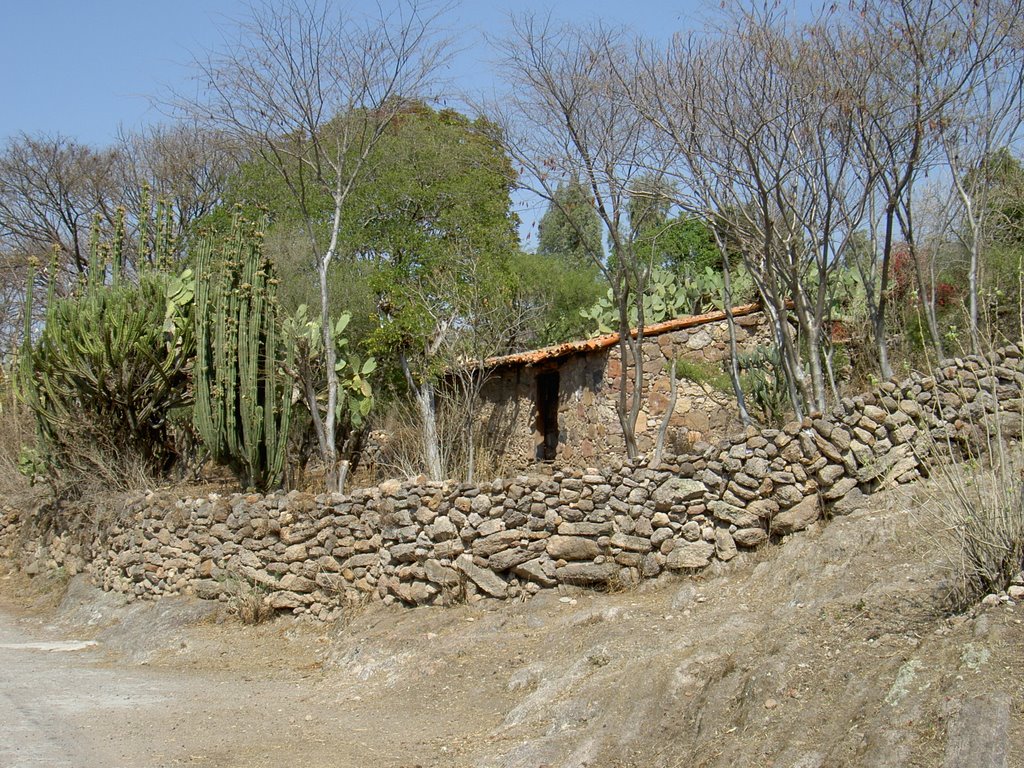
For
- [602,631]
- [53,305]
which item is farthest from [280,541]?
[53,305]

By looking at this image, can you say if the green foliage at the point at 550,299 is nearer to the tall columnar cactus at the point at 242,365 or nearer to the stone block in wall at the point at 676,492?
the tall columnar cactus at the point at 242,365

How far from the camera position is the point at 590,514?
9.52 metres

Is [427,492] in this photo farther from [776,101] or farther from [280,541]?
[776,101]

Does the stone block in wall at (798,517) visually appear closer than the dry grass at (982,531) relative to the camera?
No

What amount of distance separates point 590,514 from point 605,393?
5.40m

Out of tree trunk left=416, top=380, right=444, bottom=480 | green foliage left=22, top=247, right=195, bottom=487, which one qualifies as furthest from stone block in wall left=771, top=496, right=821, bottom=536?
green foliage left=22, top=247, right=195, bottom=487

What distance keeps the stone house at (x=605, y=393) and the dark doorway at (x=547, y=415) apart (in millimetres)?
16

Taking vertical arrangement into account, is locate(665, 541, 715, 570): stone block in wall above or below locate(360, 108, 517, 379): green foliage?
below

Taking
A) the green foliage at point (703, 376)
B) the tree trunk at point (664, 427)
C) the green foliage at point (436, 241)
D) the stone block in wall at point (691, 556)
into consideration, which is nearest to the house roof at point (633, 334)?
the tree trunk at point (664, 427)

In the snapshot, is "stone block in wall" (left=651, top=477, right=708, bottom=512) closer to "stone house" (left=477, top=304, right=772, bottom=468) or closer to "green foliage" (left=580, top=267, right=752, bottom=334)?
"stone house" (left=477, top=304, right=772, bottom=468)

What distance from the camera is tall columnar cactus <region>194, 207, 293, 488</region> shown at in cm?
1282

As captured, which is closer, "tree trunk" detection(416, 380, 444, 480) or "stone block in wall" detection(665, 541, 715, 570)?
"stone block in wall" detection(665, 541, 715, 570)

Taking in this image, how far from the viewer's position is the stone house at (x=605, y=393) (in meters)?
14.2

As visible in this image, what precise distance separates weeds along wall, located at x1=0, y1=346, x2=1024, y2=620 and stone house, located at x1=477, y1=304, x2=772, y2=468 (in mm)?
4615
